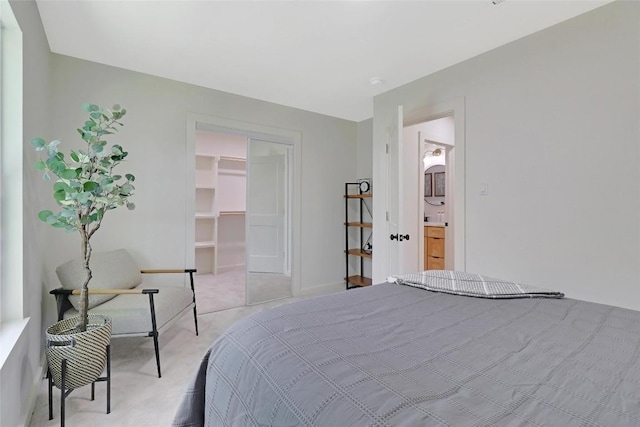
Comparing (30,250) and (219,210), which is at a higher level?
(219,210)

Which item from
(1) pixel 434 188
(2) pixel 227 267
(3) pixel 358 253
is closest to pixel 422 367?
(3) pixel 358 253

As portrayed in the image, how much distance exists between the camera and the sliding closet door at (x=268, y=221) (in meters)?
3.75

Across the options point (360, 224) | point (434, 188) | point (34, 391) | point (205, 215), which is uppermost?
point (434, 188)

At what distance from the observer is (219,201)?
18.0 ft

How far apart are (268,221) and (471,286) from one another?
8.92 ft

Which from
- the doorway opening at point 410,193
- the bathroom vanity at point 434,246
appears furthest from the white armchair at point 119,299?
the bathroom vanity at point 434,246

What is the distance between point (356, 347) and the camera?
3.13ft

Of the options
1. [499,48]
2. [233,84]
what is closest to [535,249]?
[499,48]

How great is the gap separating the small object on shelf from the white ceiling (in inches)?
63.7

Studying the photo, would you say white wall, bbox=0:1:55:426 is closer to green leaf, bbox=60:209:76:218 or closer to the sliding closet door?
green leaf, bbox=60:209:76:218

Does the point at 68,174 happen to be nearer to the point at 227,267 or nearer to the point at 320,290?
the point at 320,290

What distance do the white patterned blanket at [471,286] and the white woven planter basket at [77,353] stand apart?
1715 mm

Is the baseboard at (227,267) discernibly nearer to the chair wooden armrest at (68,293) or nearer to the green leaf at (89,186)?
the chair wooden armrest at (68,293)

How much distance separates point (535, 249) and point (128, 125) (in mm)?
3578
